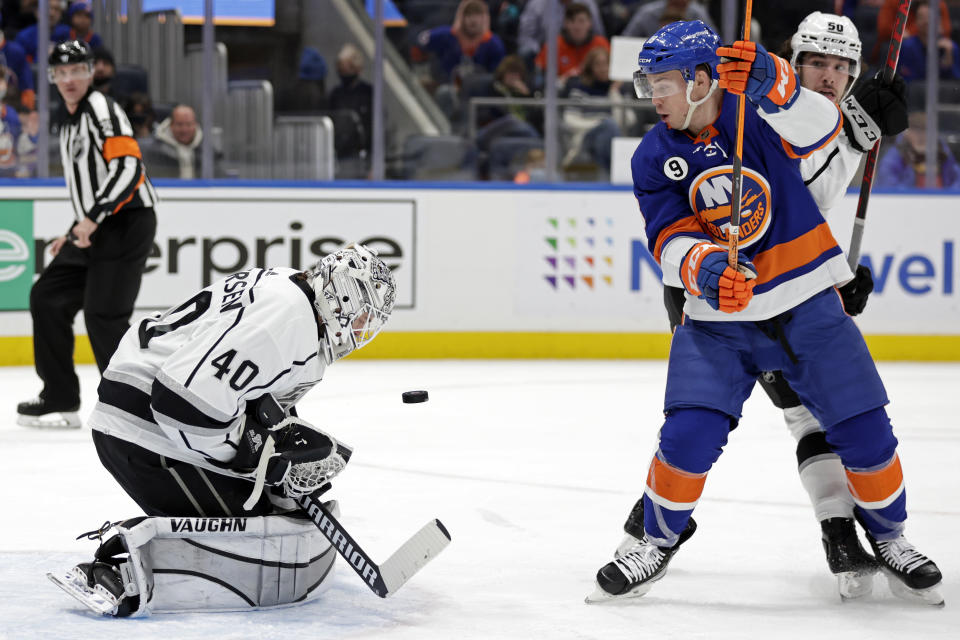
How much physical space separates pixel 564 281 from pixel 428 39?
4.63ft

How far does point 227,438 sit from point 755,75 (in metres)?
1.08

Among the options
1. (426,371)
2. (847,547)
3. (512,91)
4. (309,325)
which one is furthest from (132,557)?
(512,91)

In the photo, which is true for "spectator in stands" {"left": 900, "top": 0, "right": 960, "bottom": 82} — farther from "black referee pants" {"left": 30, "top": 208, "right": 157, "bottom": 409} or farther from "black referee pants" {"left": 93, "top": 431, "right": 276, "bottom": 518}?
"black referee pants" {"left": 93, "top": 431, "right": 276, "bottom": 518}

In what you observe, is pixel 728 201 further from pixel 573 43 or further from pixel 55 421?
pixel 573 43

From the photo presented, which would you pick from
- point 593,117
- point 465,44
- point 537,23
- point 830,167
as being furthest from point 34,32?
point 830,167

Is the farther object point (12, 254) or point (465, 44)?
point (465, 44)

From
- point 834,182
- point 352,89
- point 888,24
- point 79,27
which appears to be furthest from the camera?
point 888,24

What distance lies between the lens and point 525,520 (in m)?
3.30

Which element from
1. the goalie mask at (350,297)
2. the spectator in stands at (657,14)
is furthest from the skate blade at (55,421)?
the spectator in stands at (657,14)

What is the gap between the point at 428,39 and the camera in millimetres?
6996

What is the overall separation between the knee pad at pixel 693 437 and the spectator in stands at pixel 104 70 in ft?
15.6

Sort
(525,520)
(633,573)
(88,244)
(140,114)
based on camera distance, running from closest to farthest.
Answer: (633,573) → (525,520) → (88,244) → (140,114)

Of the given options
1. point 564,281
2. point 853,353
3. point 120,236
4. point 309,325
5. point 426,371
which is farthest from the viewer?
point 564,281

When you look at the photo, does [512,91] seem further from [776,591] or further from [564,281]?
[776,591]
